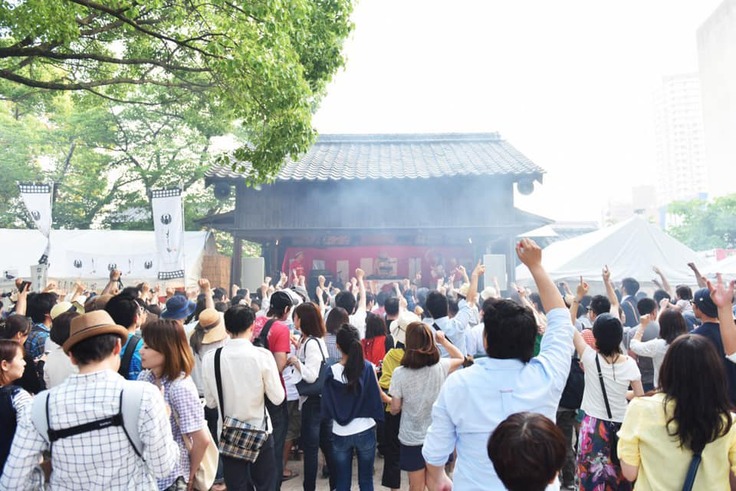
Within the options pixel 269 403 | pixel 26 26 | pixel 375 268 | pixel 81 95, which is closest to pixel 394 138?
pixel 375 268

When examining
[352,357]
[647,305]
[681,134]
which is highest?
[681,134]

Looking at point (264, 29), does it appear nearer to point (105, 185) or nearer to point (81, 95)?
point (81, 95)

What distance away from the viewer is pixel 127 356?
12.4 ft

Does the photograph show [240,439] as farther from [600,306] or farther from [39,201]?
[39,201]

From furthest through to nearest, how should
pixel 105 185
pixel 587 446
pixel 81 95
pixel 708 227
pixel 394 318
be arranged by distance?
pixel 708 227
pixel 105 185
pixel 81 95
pixel 394 318
pixel 587 446

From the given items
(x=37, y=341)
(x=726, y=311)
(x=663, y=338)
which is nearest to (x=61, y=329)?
(x=37, y=341)

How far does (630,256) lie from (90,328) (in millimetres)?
14650

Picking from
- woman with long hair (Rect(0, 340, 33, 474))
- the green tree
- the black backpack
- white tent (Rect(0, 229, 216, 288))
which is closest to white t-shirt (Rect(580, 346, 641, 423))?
the black backpack

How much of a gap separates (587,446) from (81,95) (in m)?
9.75

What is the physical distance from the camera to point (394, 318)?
21.0 feet

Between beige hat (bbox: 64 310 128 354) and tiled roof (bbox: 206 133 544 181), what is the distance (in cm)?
1153

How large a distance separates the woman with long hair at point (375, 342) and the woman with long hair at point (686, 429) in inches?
131

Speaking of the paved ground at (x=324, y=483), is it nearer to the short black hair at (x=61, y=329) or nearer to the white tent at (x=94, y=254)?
the short black hair at (x=61, y=329)

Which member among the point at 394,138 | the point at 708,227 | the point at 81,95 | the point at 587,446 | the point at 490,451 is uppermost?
the point at 394,138
